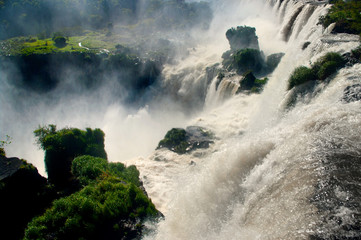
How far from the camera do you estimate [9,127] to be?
42.4 m

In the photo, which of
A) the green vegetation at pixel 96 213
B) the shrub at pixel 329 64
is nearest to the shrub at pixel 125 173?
the green vegetation at pixel 96 213

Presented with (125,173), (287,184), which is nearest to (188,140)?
(125,173)

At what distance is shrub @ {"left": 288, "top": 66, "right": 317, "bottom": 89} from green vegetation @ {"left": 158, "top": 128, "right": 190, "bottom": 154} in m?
9.13

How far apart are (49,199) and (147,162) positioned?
718 cm

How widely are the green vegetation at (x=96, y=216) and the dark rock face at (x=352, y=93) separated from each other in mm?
9780

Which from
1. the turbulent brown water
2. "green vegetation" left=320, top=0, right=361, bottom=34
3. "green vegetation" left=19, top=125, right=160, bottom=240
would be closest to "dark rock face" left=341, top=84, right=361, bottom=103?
the turbulent brown water

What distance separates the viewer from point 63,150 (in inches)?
664

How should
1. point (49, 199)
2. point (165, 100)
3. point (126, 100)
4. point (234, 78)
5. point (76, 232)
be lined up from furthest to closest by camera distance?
point (126, 100) < point (165, 100) < point (234, 78) < point (49, 199) < point (76, 232)

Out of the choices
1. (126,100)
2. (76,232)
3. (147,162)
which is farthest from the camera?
(126,100)

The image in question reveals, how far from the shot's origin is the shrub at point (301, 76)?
1307cm

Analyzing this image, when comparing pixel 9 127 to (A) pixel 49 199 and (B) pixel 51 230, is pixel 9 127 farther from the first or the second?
(B) pixel 51 230

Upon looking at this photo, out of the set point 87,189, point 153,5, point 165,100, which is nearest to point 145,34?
point 153,5

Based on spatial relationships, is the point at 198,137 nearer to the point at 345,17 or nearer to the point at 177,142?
the point at 177,142

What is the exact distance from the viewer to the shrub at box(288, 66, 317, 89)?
Result: 13070 millimetres
